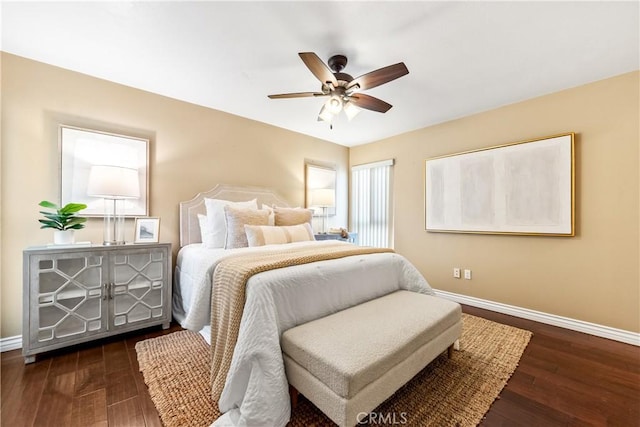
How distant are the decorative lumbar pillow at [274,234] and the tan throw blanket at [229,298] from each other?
658 millimetres

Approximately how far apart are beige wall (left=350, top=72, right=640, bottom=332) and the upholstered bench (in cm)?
170

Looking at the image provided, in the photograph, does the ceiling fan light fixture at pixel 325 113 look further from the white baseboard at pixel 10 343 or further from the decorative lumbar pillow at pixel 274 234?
the white baseboard at pixel 10 343

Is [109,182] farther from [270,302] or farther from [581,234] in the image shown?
[581,234]

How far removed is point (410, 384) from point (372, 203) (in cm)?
307

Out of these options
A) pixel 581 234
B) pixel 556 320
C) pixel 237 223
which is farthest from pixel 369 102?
pixel 556 320

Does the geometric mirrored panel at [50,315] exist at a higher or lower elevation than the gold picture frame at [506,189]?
lower

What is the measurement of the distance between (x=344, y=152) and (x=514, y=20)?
3.19m

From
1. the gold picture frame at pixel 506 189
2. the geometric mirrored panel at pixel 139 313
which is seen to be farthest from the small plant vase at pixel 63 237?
the gold picture frame at pixel 506 189

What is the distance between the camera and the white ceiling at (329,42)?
1642 mm

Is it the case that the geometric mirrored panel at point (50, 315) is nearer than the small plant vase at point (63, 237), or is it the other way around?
the geometric mirrored panel at point (50, 315)

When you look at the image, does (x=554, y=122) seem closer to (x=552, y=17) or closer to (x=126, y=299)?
(x=552, y=17)

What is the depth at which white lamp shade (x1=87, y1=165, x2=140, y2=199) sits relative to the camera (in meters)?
2.17

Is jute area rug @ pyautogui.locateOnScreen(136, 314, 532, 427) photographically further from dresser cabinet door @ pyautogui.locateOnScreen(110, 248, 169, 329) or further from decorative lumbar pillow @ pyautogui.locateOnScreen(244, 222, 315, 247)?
decorative lumbar pillow @ pyautogui.locateOnScreen(244, 222, 315, 247)

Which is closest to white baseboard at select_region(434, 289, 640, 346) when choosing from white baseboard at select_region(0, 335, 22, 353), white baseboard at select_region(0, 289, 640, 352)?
white baseboard at select_region(0, 289, 640, 352)
